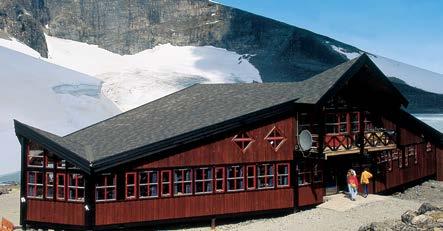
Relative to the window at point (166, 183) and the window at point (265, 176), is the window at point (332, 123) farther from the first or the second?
the window at point (166, 183)

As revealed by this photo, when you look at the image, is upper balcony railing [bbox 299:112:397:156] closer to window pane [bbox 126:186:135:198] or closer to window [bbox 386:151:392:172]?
window [bbox 386:151:392:172]

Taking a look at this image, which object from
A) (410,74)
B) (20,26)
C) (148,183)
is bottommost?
(148,183)

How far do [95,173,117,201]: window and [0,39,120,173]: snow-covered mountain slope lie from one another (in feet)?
129

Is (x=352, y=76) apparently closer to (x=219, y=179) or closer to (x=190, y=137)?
(x=219, y=179)

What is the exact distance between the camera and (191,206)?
21984mm

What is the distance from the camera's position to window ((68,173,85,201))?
20.5m

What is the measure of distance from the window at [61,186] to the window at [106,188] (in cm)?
141

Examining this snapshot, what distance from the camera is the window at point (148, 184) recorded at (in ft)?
69.1

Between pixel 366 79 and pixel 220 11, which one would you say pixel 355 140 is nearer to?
pixel 366 79

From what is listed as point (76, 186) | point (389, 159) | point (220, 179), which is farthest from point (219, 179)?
point (389, 159)

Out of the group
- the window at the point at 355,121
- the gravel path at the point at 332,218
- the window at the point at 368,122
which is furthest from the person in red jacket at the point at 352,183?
the window at the point at 368,122

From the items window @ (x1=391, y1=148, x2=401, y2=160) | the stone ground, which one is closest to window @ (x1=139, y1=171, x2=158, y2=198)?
the stone ground

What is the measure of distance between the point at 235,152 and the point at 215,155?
0.94 meters

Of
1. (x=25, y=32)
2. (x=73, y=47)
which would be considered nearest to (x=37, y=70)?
(x=25, y=32)
